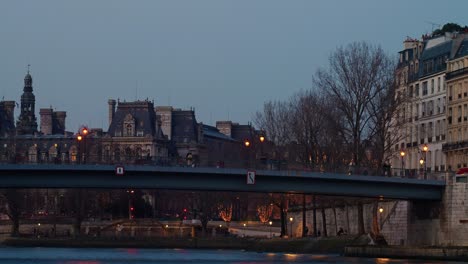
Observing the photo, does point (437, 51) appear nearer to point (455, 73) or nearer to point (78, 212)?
point (455, 73)

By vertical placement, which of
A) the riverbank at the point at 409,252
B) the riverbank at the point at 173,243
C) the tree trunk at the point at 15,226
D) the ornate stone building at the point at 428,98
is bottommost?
the riverbank at the point at 409,252

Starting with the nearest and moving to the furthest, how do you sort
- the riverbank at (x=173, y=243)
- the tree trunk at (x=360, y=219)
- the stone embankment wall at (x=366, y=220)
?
the stone embankment wall at (x=366, y=220) → the tree trunk at (x=360, y=219) → the riverbank at (x=173, y=243)

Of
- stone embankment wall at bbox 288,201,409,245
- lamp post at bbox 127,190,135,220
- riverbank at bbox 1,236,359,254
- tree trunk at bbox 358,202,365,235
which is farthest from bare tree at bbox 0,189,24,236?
tree trunk at bbox 358,202,365,235

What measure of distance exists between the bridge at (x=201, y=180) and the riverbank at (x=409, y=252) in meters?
3.44

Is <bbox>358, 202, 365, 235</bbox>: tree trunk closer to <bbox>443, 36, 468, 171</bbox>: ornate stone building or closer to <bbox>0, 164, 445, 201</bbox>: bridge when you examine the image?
<bbox>0, 164, 445, 201</bbox>: bridge

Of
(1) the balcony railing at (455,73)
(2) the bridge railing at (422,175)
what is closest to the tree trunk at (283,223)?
(1) the balcony railing at (455,73)

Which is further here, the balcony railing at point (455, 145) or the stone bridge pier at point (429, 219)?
the balcony railing at point (455, 145)

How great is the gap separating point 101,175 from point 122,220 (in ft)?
272

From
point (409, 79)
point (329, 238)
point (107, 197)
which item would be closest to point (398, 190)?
point (329, 238)

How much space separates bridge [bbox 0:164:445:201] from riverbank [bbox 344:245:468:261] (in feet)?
11.3

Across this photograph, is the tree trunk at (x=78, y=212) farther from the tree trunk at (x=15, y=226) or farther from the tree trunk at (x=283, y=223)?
the tree trunk at (x=283, y=223)

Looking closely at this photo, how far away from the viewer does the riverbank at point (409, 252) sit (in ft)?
299

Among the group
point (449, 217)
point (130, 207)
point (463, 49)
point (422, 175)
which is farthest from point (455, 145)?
point (130, 207)

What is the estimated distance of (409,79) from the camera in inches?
5748
